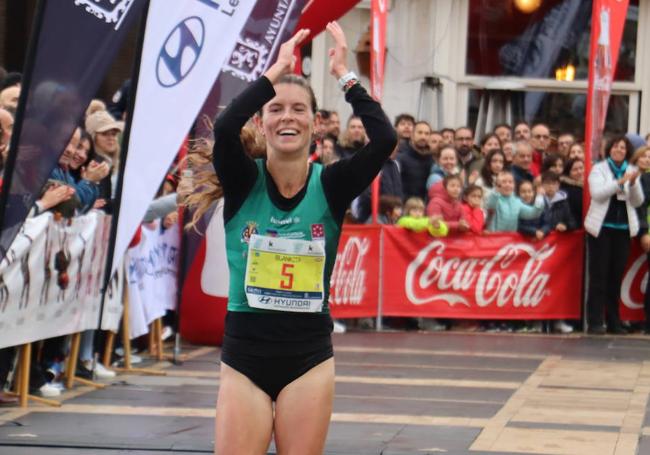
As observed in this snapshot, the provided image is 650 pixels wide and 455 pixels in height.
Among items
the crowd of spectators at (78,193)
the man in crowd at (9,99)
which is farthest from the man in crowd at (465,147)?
the man in crowd at (9,99)

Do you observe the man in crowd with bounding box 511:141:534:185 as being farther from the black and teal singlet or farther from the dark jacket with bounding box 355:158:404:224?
the black and teal singlet

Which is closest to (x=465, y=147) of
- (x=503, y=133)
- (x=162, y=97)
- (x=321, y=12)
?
(x=503, y=133)

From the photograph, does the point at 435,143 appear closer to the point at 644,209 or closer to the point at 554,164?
the point at 554,164

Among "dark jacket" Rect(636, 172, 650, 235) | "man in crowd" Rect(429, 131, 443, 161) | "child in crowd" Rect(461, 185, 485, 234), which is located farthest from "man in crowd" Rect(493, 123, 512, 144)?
"dark jacket" Rect(636, 172, 650, 235)

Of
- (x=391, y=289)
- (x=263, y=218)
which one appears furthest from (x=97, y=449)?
(x=391, y=289)

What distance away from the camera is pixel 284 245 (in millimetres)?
5285

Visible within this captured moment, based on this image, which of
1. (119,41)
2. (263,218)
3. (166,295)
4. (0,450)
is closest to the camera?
(263,218)

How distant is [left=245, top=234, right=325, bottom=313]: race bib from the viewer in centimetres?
526

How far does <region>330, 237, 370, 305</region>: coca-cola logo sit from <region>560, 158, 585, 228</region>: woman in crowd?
2.34m

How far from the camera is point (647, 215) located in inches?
607

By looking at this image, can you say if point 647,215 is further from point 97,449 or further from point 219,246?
point 97,449

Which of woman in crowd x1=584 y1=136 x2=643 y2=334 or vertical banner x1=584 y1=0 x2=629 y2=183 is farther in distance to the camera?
vertical banner x1=584 y1=0 x2=629 y2=183

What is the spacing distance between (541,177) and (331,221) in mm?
10697

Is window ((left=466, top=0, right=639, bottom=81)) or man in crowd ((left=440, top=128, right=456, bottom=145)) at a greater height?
window ((left=466, top=0, right=639, bottom=81))
